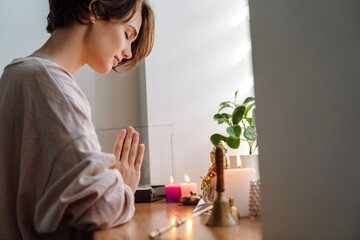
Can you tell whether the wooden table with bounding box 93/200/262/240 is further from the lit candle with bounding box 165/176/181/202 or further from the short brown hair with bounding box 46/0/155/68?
the short brown hair with bounding box 46/0/155/68

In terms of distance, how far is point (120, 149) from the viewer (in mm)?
1155

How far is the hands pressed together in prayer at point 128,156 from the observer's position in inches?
44.8

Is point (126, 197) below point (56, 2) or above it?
below

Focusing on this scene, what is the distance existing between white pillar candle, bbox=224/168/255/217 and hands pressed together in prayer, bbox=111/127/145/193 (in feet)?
1.15

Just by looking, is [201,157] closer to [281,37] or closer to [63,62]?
[63,62]

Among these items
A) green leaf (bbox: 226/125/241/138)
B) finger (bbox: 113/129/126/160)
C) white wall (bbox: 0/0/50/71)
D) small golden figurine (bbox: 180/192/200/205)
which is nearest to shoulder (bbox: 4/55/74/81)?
finger (bbox: 113/129/126/160)

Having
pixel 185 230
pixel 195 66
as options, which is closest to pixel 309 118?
pixel 185 230

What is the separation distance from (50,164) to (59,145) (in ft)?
0.16

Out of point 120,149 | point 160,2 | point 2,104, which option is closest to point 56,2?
point 2,104

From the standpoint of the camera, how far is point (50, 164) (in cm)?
79

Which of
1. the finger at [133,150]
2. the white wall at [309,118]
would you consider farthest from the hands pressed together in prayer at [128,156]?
the white wall at [309,118]

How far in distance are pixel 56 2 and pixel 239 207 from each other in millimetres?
769

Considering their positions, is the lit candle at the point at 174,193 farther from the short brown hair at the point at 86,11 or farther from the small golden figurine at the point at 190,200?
the short brown hair at the point at 86,11

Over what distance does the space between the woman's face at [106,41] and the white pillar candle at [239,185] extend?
0.50 m
